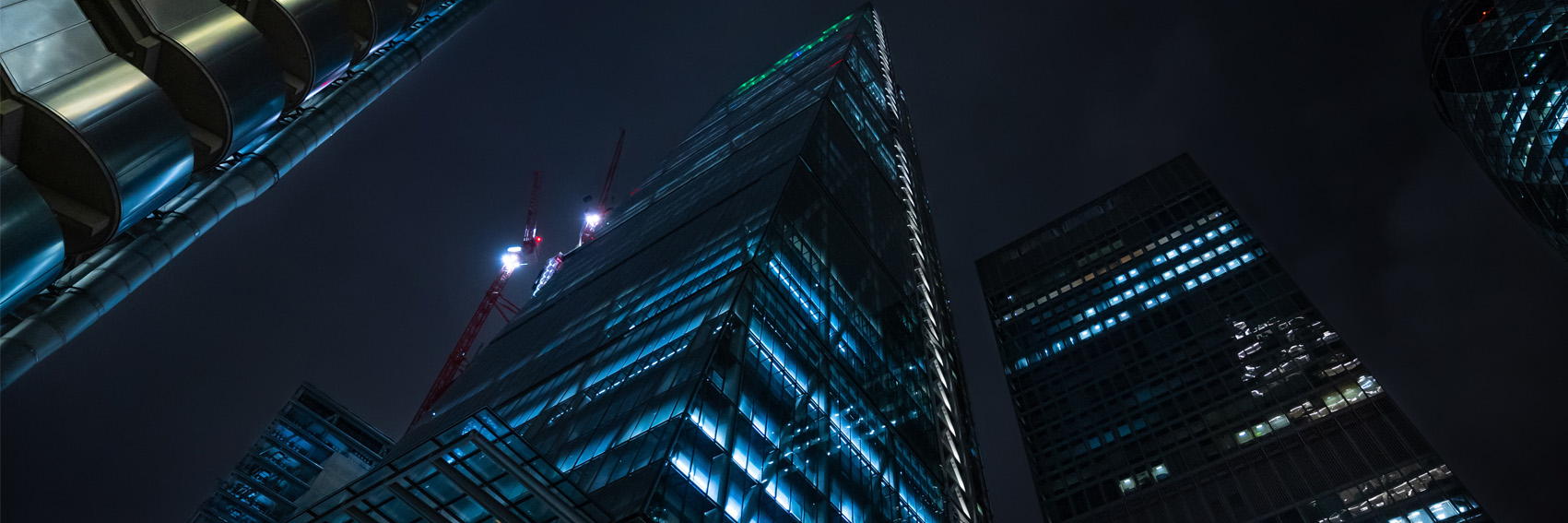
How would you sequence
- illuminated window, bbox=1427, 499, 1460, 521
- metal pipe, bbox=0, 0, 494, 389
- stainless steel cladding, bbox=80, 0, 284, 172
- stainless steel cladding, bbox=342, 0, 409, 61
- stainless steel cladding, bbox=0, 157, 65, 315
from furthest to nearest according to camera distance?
illuminated window, bbox=1427, 499, 1460, 521
stainless steel cladding, bbox=342, 0, 409, 61
metal pipe, bbox=0, 0, 494, 389
stainless steel cladding, bbox=80, 0, 284, 172
stainless steel cladding, bbox=0, 157, 65, 315

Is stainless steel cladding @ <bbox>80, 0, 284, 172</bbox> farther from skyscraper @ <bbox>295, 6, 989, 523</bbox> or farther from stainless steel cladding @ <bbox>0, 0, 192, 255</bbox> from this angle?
skyscraper @ <bbox>295, 6, 989, 523</bbox>

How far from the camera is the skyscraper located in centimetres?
2550

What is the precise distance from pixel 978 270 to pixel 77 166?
15597cm

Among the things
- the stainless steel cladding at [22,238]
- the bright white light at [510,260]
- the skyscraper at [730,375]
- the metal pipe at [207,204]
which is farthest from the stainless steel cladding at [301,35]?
the bright white light at [510,260]

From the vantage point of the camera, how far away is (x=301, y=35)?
11.6 meters

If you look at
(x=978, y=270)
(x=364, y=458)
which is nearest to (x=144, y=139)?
(x=364, y=458)

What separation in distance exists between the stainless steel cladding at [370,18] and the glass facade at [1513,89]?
82151 millimetres

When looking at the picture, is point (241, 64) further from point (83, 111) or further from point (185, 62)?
point (83, 111)

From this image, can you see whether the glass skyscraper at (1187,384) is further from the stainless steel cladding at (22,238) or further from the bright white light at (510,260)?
the stainless steel cladding at (22,238)

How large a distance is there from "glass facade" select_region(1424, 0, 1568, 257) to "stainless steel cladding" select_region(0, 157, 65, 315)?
8701 centimetres

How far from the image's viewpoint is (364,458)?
8700 cm

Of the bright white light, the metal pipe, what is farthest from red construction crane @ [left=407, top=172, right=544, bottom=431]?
the metal pipe

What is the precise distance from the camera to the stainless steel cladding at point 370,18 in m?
14.2

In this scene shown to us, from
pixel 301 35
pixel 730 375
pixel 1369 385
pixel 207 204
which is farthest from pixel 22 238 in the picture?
pixel 1369 385
